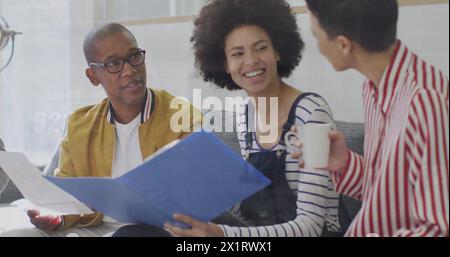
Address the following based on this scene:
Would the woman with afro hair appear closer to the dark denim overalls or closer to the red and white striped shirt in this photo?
the dark denim overalls

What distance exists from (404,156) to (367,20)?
378mm

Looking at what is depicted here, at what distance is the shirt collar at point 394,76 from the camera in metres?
1.54

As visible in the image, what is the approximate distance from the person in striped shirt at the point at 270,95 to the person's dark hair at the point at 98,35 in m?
0.24

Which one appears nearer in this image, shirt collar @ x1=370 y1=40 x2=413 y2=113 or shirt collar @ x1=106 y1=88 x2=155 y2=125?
shirt collar @ x1=370 y1=40 x2=413 y2=113

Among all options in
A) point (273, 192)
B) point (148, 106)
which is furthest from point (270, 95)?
point (148, 106)

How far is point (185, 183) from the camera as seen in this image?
1.72 m

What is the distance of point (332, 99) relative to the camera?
165 cm

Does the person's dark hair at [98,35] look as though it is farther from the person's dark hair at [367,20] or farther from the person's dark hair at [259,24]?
the person's dark hair at [367,20]

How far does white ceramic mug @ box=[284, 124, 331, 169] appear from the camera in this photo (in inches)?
62.2

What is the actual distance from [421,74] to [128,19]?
870 mm

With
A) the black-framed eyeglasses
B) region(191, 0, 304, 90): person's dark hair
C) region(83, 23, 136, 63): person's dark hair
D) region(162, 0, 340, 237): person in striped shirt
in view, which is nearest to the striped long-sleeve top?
region(162, 0, 340, 237): person in striped shirt

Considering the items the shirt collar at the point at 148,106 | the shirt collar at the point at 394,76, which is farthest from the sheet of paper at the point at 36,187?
the shirt collar at the point at 394,76

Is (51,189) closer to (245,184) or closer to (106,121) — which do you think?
(106,121)

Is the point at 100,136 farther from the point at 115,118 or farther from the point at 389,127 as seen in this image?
the point at 389,127
